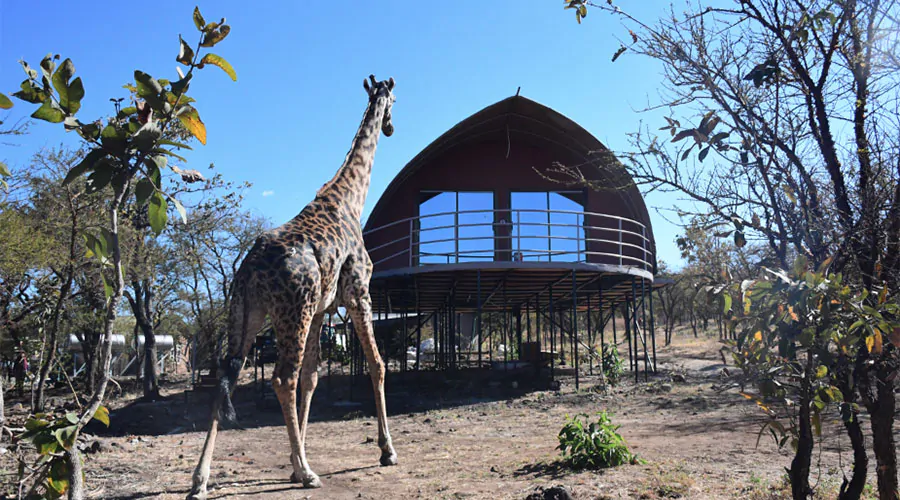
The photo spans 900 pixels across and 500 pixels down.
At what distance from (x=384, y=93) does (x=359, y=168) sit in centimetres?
169

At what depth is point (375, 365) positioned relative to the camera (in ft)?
27.9

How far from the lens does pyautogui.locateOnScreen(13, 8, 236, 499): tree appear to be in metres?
2.59

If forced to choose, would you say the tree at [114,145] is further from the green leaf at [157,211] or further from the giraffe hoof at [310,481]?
the giraffe hoof at [310,481]

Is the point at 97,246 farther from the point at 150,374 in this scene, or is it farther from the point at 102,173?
the point at 150,374

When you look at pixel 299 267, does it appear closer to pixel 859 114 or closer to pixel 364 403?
pixel 859 114

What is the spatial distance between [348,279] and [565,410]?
7327 millimetres

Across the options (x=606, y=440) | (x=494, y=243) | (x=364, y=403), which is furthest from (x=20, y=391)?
(x=606, y=440)

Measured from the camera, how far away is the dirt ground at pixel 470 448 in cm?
650

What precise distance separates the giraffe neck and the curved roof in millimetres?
8216

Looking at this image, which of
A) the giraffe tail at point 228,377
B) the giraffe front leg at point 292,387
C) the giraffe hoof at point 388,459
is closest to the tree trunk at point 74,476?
the giraffe tail at point 228,377

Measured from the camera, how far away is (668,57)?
17.4ft

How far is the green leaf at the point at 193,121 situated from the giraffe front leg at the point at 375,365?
550cm

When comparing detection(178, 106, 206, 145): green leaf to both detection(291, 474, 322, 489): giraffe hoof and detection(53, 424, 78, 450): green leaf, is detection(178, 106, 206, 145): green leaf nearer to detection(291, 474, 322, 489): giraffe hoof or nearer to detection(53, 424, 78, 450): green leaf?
detection(53, 424, 78, 450): green leaf

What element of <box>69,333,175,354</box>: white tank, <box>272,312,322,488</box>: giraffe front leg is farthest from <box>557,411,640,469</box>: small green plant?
<box>69,333,175,354</box>: white tank
